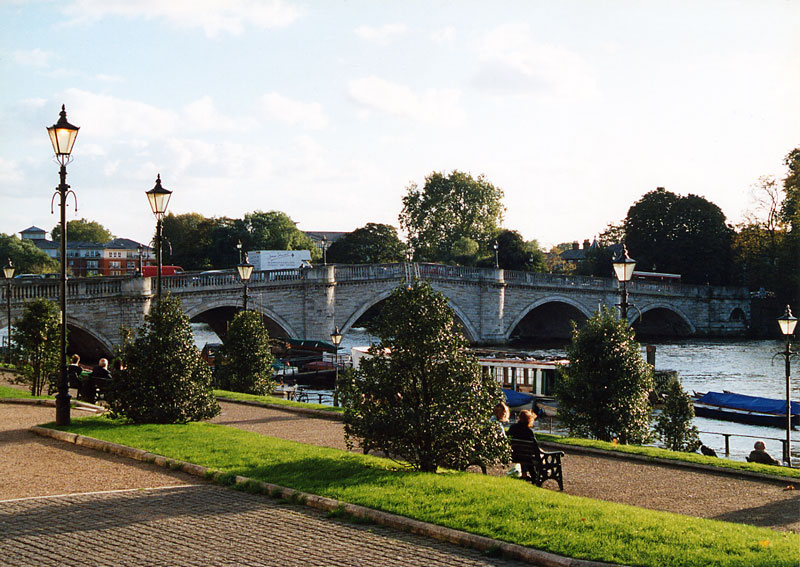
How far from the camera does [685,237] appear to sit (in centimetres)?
8175

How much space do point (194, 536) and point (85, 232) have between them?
514 feet

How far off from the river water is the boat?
0.99ft

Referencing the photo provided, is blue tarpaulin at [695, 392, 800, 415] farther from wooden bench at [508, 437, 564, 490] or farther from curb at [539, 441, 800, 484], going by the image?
wooden bench at [508, 437, 564, 490]

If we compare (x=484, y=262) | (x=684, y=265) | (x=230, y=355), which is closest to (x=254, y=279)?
(x=230, y=355)

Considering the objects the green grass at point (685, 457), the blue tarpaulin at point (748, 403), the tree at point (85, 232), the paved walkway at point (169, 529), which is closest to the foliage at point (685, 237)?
the blue tarpaulin at point (748, 403)

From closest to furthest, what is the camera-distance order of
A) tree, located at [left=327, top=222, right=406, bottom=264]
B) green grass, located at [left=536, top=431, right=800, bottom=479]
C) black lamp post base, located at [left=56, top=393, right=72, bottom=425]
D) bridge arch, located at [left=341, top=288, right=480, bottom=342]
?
green grass, located at [left=536, top=431, right=800, bottom=479] → black lamp post base, located at [left=56, top=393, right=72, bottom=425] → bridge arch, located at [left=341, top=288, right=480, bottom=342] → tree, located at [left=327, top=222, right=406, bottom=264]

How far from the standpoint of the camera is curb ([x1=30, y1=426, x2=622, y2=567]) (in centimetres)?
751

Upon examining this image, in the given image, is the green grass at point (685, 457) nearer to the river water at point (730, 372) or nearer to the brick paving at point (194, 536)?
the brick paving at point (194, 536)

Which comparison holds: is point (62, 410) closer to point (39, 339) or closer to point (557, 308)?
point (39, 339)

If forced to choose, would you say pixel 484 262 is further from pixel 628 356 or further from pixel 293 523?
pixel 293 523

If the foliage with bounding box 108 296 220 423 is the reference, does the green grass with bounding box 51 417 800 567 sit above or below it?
below

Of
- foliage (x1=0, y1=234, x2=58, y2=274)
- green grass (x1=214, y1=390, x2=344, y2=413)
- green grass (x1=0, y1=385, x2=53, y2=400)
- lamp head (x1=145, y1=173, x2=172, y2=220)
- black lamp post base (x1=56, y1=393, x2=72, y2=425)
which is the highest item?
foliage (x1=0, y1=234, x2=58, y2=274)

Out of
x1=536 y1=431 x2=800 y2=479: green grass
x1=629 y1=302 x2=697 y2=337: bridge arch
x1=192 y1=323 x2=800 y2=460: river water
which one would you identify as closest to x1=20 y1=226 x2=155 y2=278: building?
x1=192 y1=323 x2=800 y2=460: river water

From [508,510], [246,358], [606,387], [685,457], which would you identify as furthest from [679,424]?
[508,510]
